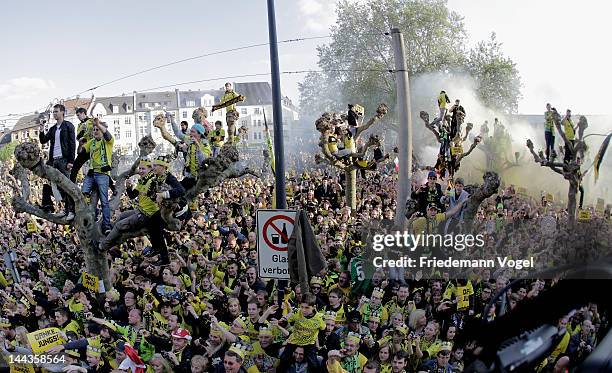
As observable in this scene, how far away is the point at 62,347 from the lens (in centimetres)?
739

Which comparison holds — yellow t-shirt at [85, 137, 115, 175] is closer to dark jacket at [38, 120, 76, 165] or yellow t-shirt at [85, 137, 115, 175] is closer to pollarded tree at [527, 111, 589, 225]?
dark jacket at [38, 120, 76, 165]

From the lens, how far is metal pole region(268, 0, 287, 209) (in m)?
7.52

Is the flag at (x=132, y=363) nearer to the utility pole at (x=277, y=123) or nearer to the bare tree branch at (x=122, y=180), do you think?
the utility pole at (x=277, y=123)

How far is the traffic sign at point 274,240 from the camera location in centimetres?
682

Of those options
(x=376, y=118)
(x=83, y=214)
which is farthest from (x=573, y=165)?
(x=83, y=214)

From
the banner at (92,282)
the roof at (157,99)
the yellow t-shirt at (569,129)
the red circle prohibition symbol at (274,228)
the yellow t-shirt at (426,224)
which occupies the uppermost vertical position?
the roof at (157,99)

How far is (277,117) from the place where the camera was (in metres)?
7.55

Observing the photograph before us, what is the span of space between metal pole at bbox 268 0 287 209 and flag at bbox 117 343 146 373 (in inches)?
97.9

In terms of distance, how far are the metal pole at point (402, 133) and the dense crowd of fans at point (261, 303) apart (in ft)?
0.83

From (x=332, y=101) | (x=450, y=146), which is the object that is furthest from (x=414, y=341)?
(x=332, y=101)

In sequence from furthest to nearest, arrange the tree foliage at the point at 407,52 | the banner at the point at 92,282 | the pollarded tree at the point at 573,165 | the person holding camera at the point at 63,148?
the tree foliage at the point at 407,52 < the pollarded tree at the point at 573,165 < the person holding camera at the point at 63,148 < the banner at the point at 92,282

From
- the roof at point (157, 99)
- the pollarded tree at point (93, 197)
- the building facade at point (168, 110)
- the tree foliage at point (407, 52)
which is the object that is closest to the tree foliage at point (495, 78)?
the tree foliage at point (407, 52)

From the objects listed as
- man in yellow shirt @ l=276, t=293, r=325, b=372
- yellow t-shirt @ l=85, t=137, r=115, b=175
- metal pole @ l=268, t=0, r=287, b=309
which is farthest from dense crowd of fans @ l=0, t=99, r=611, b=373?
yellow t-shirt @ l=85, t=137, r=115, b=175

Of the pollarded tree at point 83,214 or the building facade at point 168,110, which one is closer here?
the pollarded tree at point 83,214
